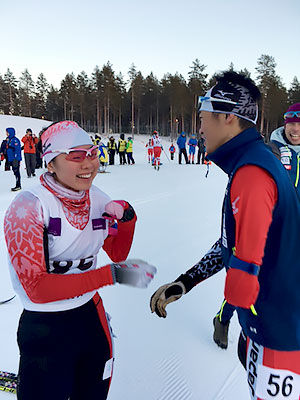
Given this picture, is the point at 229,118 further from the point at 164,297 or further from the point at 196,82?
the point at 196,82

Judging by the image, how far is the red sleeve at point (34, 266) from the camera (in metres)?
1.29

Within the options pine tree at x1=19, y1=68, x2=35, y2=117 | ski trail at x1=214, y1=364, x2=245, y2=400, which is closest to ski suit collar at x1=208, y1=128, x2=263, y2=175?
ski trail at x1=214, y1=364, x2=245, y2=400

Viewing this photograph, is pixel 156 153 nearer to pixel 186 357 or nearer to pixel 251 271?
pixel 186 357

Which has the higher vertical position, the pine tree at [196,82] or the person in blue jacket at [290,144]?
the pine tree at [196,82]

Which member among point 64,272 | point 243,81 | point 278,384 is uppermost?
point 243,81

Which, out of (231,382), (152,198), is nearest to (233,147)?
(231,382)

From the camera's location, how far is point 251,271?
1.00 meters

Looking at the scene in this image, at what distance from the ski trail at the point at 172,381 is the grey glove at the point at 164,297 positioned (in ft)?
2.85

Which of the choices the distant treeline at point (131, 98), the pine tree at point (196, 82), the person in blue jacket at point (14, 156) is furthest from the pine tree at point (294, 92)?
the person in blue jacket at point (14, 156)

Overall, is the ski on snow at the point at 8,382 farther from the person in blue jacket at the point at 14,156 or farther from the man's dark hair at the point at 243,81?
the person in blue jacket at the point at 14,156

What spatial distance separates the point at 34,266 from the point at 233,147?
39.8 inches

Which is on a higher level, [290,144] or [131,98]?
[131,98]

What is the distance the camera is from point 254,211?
0.98 m

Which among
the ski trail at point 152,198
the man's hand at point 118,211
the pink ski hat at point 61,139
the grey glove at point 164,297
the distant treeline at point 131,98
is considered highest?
the distant treeline at point 131,98
